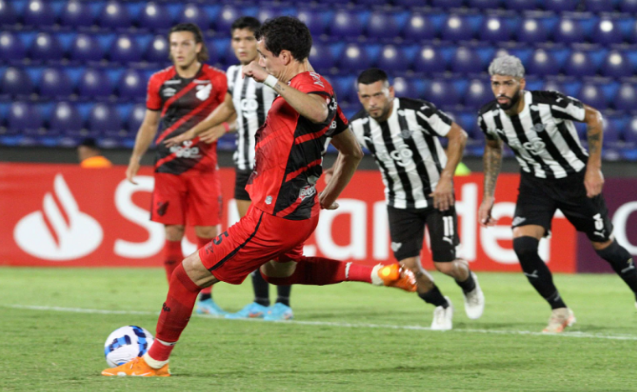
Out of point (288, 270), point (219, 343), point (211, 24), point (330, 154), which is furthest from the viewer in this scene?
point (211, 24)

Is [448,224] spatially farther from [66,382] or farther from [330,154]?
[330,154]

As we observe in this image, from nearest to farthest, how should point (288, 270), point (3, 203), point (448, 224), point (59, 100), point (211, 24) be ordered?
point (288, 270), point (448, 224), point (3, 203), point (59, 100), point (211, 24)

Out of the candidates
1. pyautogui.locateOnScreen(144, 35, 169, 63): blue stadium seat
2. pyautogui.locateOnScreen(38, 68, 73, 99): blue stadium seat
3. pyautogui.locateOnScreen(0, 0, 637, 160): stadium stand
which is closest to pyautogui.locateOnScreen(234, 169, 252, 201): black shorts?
pyautogui.locateOnScreen(0, 0, 637, 160): stadium stand

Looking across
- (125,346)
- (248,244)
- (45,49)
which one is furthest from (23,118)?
(248,244)

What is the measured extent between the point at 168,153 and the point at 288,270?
284 cm

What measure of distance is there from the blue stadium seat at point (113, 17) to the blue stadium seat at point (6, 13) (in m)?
1.20

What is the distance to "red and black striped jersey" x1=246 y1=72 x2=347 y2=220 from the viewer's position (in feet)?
14.1

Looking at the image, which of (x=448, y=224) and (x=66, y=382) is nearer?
(x=66, y=382)

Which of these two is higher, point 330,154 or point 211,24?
point 211,24

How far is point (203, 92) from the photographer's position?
291 inches

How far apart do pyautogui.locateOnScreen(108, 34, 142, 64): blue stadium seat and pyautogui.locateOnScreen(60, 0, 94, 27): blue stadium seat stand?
0.57 metres

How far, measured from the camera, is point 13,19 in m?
13.6

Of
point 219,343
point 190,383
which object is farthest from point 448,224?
point 190,383

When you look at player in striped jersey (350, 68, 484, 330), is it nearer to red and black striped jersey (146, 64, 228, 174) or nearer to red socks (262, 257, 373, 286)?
red and black striped jersey (146, 64, 228, 174)
